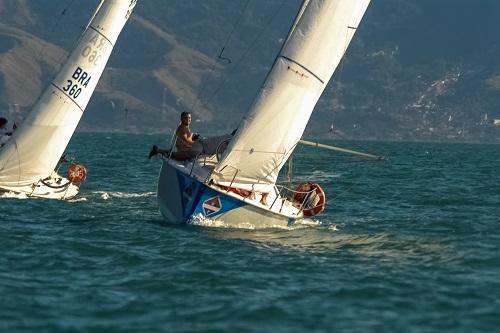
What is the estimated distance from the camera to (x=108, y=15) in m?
30.4

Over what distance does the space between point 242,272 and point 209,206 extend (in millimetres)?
5169

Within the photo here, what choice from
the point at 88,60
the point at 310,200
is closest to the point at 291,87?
the point at 310,200

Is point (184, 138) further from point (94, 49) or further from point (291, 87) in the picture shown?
point (94, 49)

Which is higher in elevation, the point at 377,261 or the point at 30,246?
the point at 377,261

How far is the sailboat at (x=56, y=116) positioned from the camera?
1156 inches

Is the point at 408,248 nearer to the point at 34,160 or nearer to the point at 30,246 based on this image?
the point at 30,246

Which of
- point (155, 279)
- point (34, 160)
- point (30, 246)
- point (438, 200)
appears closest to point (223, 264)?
point (155, 279)

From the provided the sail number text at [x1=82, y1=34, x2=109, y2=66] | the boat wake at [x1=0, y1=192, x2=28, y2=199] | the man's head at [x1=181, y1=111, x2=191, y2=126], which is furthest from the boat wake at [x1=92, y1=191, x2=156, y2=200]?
the man's head at [x1=181, y1=111, x2=191, y2=126]

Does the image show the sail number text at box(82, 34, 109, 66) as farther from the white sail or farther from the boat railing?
the white sail

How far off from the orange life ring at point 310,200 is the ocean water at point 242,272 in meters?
0.39

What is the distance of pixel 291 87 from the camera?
→ 24469 millimetres

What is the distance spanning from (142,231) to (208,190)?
164 centimetres

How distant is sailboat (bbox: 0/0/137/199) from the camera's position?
29.4m

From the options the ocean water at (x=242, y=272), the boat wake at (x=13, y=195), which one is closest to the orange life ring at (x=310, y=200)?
the ocean water at (x=242, y=272)
